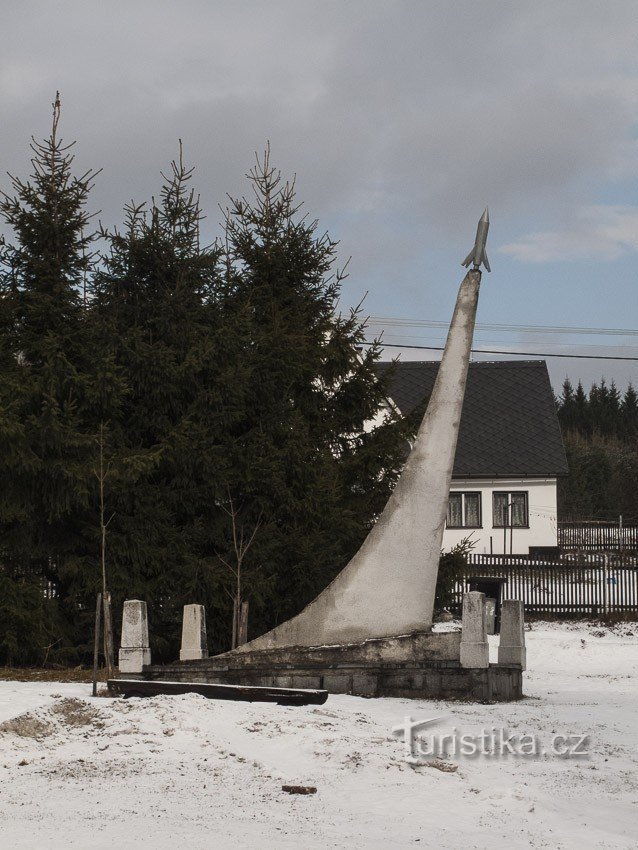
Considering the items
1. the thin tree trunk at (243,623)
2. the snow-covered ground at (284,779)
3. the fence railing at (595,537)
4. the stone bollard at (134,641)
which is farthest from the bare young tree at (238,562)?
the fence railing at (595,537)

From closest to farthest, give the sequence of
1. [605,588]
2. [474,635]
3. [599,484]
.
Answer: [474,635]
[605,588]
[599,484]

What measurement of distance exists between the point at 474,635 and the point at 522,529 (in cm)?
2393

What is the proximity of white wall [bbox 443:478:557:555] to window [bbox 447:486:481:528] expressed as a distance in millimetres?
222

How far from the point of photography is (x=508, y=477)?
3666cm

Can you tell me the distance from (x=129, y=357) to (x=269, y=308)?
12.7ft

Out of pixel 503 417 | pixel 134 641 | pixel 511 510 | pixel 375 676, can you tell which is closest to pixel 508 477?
pixel 511 510

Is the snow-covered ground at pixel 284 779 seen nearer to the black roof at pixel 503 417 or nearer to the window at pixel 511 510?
the window at pixel 511 510

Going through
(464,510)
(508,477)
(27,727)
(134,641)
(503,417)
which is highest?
(503,417)

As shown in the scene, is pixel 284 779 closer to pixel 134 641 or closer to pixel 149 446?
pixel 134 641

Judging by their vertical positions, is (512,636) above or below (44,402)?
below

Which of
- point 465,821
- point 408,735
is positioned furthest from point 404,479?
point 465,821

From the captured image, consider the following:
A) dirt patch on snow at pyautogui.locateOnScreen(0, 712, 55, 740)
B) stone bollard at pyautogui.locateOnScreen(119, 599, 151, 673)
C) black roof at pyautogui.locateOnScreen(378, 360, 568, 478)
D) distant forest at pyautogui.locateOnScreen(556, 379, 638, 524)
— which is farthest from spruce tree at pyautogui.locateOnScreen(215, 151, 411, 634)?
distant forest at pyautogui.locateOnScreen(556, 379, 638, 524)

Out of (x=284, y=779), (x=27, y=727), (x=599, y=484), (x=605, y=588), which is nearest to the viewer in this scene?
(x=284, y=779)

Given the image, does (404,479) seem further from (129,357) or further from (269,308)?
(269,308)
